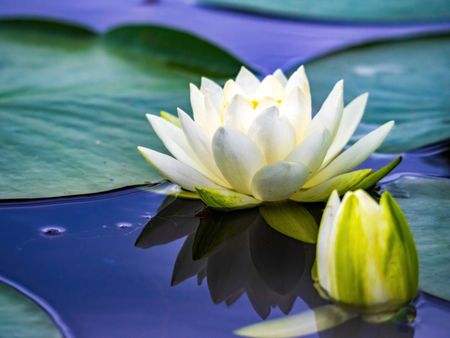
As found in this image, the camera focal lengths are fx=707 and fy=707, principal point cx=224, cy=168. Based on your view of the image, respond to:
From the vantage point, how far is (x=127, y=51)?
267 cm

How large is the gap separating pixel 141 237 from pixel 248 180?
0.26m

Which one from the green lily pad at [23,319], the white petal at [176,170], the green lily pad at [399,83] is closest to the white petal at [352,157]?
the white petal at [176,170]

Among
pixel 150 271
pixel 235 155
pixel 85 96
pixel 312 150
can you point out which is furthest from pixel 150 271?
pixel 85 96

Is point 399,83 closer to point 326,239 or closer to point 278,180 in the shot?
point 278,180

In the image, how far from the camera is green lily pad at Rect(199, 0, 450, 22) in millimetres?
2953

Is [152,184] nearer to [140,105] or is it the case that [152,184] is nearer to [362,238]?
[140,105]

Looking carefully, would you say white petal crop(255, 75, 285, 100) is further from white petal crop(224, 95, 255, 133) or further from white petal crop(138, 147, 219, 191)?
white petal crop(138, 147, 219, 191)

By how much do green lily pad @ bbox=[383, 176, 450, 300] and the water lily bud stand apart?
3.5 inches

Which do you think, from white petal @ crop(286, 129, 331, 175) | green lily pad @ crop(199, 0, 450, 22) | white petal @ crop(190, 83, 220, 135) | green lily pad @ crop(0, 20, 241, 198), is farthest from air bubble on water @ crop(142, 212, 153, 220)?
green lily pad @ crop(199, 0, 450, 22)

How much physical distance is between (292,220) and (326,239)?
270mm

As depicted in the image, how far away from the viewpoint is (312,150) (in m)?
1.44

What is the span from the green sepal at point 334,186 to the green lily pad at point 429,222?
0.46ft

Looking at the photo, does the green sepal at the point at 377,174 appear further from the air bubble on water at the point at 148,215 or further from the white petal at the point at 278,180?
the air bubble on water at the point at 148,215

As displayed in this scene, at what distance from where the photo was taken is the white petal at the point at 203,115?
1521 mm
